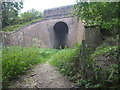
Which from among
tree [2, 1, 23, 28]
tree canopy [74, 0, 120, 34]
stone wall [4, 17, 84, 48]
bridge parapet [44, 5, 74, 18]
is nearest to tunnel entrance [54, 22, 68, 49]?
stone wall [4, 17, 84, 48]

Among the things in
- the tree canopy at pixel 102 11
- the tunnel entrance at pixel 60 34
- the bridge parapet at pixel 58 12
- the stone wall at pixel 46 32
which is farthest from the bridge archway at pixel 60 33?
the tree canopy at pixel 102 11

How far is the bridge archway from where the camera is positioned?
15291 millimetres

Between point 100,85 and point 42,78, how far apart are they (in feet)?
7.13

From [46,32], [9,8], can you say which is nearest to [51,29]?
[46,32]

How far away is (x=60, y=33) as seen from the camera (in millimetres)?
16266

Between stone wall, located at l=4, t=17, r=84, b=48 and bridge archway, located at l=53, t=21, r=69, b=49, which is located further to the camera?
bridge archway, located at l=53, t=21, r=69, b=49

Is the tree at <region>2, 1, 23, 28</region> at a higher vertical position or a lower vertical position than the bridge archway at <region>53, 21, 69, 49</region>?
higher

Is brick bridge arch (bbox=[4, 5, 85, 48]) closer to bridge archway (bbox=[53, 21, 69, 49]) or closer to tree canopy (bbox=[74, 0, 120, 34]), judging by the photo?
bridge archway (bbox=[53, 21, 69, 49])

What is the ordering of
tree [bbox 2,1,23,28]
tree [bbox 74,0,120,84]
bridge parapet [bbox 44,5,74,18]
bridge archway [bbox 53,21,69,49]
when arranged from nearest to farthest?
tree [bbox 74,0,120,84] < tree [bbox 2,1,23,28] < bridge parapet [bbox 44,5,74,18] < bridge archway [bbox 53,21,69,49]

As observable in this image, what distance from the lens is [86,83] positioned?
104 inches

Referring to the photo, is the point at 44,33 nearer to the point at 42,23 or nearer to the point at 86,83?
the point at 42,23

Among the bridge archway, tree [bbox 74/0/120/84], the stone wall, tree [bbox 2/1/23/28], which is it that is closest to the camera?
tree [bbox 74/0/120/84]

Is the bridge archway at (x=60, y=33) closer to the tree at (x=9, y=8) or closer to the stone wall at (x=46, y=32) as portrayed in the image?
the stone wall at (x=46, y=32)

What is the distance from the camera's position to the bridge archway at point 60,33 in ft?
50.2
